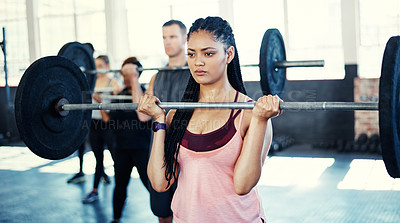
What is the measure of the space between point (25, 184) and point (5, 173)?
74cm

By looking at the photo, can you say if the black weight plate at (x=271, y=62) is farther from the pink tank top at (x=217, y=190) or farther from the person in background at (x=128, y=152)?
Answer: the pink tank top at (x=217, y=190)

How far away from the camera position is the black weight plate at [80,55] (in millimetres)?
3044

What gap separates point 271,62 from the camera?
2385 mm

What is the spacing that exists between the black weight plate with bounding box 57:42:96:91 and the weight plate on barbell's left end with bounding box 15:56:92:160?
1068 millimetres

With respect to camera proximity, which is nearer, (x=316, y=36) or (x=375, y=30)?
(x=375, y=30)

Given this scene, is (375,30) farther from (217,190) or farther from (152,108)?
(217,190)

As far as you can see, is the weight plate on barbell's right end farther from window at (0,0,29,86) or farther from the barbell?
window at (0,0,29,86)

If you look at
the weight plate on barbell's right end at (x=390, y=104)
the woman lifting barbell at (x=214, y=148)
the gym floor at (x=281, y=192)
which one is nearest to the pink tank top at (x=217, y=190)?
the woman lifting barbell at (x=214, y=148)

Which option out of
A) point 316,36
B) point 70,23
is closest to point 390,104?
point 316,36

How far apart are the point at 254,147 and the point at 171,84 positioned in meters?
1.24

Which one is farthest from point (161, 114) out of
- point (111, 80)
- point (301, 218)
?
point (111, 80)

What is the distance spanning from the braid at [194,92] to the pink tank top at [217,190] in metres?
0.08

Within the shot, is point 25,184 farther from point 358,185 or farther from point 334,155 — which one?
point 334,155

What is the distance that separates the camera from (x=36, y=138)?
70.2 inches
